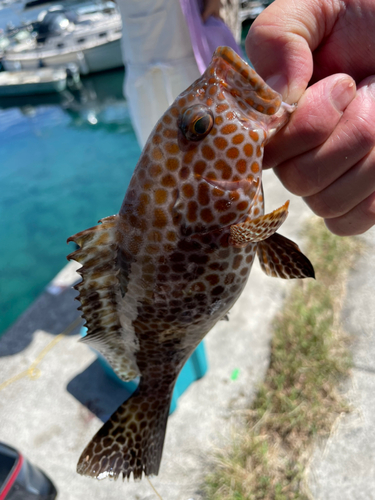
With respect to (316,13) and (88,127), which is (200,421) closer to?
(316,13)

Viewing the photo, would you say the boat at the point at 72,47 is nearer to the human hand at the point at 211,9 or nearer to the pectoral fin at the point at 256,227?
the human hand at the point at 211,9

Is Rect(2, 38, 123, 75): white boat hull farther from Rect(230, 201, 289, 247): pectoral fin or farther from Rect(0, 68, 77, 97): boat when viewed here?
Rect(230, 201, 289, 247): pectoral fin

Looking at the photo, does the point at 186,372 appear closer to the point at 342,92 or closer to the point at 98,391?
the point at 98,391

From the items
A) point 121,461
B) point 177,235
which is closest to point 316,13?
point 177,235

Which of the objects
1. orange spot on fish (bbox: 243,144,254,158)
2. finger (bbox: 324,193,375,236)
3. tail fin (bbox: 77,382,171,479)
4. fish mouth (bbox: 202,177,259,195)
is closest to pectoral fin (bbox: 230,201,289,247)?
fish mouth (bbox: 202,177,259,195)

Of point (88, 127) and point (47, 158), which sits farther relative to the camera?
point (88, 127)
